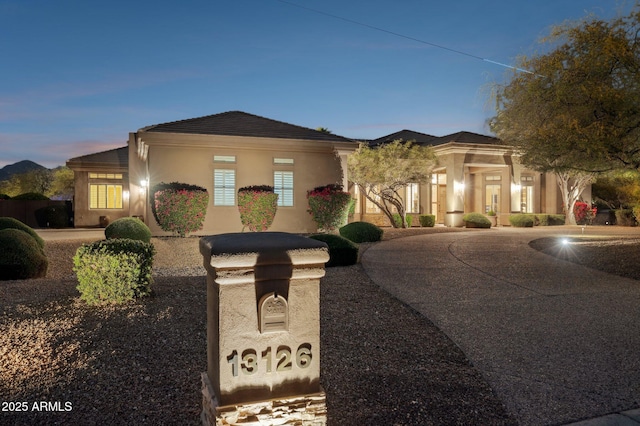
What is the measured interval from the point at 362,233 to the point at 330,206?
2.99 m

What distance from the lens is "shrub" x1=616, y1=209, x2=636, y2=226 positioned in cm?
2551

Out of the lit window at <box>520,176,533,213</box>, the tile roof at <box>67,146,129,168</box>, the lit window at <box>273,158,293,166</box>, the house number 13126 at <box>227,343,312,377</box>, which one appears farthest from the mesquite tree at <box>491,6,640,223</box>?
the tile roof at <box>67,146,129,168</box>

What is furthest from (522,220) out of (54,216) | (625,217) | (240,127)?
(54,216)

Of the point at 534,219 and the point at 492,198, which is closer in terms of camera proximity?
the point at 534,219

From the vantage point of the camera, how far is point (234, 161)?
17.1 metres

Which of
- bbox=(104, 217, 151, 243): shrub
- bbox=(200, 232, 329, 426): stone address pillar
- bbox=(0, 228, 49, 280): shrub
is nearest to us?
bbox=(200, 232, 329, 426): stone address pillar

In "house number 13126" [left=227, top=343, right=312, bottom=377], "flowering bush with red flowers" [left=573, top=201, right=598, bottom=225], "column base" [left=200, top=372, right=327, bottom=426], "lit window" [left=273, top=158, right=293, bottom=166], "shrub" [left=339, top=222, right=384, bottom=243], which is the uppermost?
"lit window" [left=273, top=158, right=293, bottom=166]

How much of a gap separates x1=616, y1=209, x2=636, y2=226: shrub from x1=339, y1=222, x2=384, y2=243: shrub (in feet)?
62.7

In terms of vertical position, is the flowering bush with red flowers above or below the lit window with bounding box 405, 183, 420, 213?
below

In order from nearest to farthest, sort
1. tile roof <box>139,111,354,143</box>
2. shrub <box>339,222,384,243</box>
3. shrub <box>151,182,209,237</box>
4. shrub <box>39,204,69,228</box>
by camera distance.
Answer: shrub <box>339,222,384,243</box>, shrub <box>151,182,209,237</box>, tile roof <box>139,111,354,143</box>, shrub <box>39,204,69,228</box>

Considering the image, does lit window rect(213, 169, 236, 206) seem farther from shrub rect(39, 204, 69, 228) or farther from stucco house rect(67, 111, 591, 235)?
shrub rect(39, 204, 69, 228)

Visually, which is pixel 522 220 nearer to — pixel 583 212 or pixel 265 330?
pixel 583 212

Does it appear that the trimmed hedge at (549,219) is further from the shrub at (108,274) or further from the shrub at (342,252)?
the shrub at (108,274)

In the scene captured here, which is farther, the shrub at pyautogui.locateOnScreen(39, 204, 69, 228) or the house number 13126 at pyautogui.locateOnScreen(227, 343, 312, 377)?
the shrub at pyautogui.locateOnScreen(39, 204, 69, 228)
